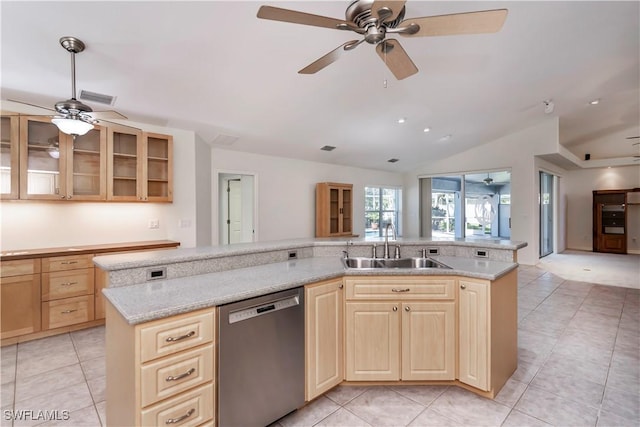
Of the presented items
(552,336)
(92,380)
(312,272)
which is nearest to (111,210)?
(92,380)

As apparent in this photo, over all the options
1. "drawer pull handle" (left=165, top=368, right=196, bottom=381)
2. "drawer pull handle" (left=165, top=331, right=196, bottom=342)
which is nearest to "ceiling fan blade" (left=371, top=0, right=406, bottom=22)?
"drawer pull handle" (left=165, top=331, right=196, bottom=342)

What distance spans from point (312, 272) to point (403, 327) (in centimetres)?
77

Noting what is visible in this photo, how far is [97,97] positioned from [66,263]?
1775 millimetres

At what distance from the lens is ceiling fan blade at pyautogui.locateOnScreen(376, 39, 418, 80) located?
1812mm

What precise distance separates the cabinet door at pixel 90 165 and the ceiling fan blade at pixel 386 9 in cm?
339

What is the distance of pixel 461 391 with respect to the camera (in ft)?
7.06

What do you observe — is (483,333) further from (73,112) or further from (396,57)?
(73,112)

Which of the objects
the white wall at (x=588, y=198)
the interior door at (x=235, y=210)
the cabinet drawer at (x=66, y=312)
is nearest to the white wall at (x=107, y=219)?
the cabinet drawer at (x=66, y=312)

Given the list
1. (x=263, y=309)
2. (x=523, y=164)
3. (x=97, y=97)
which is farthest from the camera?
(x=523, y=164)

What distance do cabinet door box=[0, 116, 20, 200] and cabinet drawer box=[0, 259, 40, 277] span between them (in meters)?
0.65


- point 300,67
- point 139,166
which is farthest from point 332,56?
point 139,166

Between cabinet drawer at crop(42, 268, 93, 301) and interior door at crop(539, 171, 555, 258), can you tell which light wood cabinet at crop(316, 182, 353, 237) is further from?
interior door at crop(539, 171, 555, 258)

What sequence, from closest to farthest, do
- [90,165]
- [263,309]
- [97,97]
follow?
[263,309]
[97,97]
[90,165]

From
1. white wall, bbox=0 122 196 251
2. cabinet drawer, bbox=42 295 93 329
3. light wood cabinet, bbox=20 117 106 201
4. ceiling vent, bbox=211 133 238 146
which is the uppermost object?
ceiling vent, bbox=211 133 238 146
